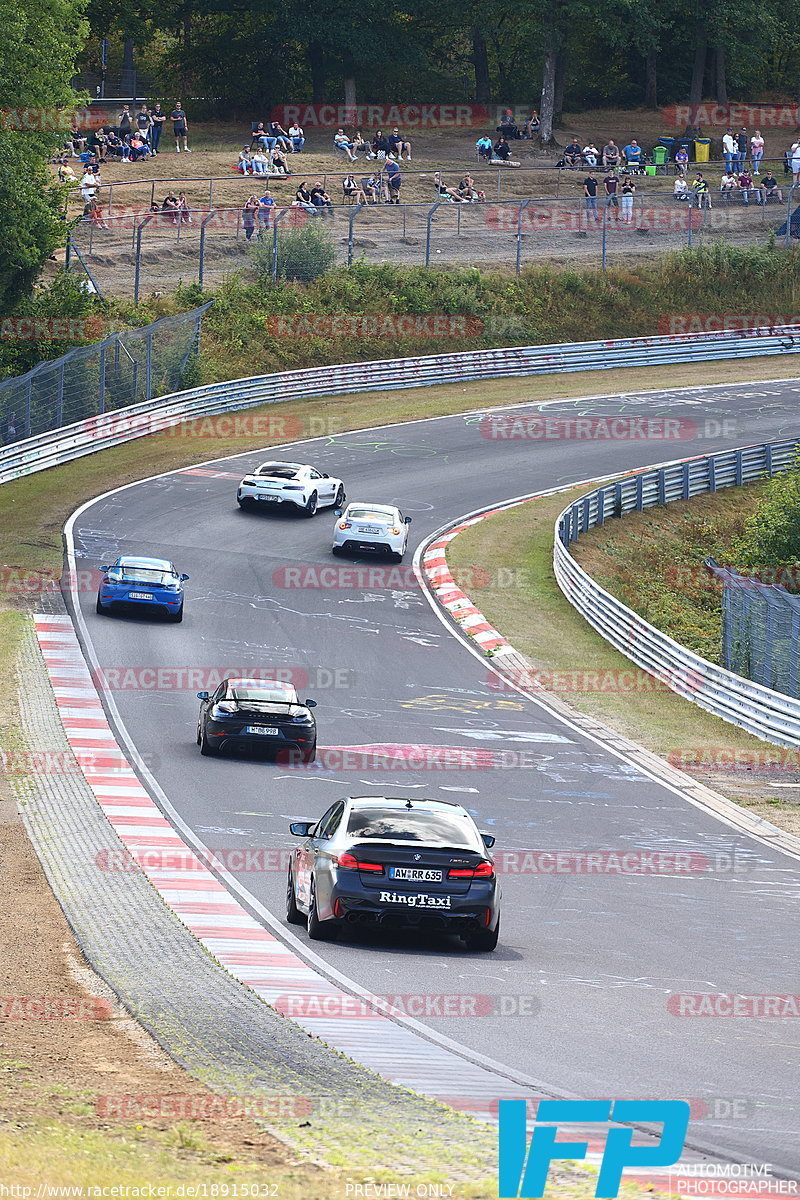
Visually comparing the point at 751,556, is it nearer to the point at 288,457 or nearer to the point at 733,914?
the point at 288,457

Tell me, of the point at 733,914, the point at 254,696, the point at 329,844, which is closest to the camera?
the point at 329,844

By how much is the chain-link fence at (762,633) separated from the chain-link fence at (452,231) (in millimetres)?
30508

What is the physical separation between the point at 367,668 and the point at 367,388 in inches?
1132

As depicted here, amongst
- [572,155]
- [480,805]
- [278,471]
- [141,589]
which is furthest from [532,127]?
[480,805]

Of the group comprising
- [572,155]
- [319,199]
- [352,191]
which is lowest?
[319,199]

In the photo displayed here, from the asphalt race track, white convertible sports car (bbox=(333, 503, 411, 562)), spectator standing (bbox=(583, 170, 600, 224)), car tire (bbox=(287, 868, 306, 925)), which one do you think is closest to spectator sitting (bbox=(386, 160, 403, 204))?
spectator standing (bbox=(583, 170, 600, 224))

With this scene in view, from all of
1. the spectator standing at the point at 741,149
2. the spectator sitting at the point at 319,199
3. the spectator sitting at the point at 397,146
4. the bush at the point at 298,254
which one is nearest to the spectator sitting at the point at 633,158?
the spectator standing at the point at 741,149

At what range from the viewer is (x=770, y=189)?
6912 centimetres

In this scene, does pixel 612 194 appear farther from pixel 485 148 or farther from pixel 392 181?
pixel 392 181

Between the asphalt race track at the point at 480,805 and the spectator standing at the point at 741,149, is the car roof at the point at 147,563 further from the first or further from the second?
the spectator standing at the point at 741,149

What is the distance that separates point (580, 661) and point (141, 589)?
872 centimetres

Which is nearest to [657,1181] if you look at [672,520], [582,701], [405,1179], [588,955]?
[405,1179]

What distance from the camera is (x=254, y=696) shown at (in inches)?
874

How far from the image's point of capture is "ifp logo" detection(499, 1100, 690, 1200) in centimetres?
734
